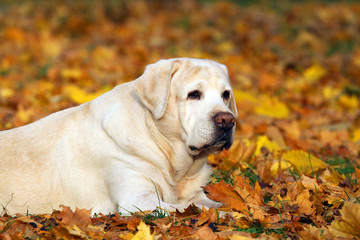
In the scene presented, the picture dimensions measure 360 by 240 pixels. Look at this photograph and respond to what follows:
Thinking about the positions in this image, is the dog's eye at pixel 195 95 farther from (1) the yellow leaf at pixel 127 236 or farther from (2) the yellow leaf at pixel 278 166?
(1) the yellow leaf at pixel 127 236

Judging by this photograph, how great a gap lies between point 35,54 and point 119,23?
3.70 metres

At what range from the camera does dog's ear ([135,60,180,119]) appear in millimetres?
3918

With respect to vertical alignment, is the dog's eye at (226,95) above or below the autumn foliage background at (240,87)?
above

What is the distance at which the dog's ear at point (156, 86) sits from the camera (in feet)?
12.9

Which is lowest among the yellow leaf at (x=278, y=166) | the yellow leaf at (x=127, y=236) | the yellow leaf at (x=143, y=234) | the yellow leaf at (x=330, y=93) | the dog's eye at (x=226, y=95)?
the yellow leaf at (x=330, y=93)

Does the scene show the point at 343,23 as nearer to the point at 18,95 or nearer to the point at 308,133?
the point at 308,133

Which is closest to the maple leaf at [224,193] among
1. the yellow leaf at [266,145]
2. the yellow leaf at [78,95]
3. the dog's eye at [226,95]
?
the dog's eye at [226,95]

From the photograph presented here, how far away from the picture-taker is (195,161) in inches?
165

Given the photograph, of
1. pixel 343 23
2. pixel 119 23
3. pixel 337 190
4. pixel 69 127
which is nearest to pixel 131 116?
pixel 69 127

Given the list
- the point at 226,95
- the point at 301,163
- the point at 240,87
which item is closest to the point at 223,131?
the point at 226,95

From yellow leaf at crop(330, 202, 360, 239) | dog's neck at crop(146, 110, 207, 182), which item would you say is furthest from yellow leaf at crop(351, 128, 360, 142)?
yellow leaf at crop(330, 202, 360, 239)

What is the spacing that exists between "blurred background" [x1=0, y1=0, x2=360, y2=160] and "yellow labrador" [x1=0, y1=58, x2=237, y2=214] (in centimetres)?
186

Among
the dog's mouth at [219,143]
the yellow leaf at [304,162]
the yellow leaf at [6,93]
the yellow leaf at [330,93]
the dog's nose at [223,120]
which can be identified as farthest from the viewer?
the yellow leaf at [330,93]

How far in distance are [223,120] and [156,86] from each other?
2.02ft
